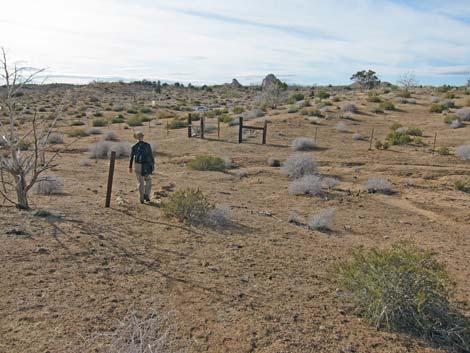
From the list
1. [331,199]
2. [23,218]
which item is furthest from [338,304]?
[331,199]

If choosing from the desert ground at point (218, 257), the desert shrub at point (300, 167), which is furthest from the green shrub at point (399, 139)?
the desert shrub at point (300, 167)

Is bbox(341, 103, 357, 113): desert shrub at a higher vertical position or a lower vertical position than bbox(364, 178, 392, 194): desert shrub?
higher

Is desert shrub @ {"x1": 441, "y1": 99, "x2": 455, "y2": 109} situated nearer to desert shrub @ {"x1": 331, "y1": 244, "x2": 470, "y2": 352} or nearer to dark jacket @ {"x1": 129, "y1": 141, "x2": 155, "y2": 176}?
dark jacket @ {"x1": 129, "y1": 141, "x2": 155, "y2": 176}

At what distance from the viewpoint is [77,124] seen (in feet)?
109

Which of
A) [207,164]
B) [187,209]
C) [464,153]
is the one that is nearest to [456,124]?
[464,153]

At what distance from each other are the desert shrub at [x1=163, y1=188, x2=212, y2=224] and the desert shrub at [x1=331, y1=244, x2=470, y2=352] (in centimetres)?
454

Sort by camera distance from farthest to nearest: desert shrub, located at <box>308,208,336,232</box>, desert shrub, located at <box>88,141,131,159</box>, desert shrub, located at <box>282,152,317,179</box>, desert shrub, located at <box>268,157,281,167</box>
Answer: desert shrub, located at <box>88,141,131,159</box>
desert shrub, located at <box>268,157,281,167</box>
desert shrub, located at <box>282,152,317,179</box>
desert shrub, located at <box>308,208,336,232</box>

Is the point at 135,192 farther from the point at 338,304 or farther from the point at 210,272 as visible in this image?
the point at 338,304

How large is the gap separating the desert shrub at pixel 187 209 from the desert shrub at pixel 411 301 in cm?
454

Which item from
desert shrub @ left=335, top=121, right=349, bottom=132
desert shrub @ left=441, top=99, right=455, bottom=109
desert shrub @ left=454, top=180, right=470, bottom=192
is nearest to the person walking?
→ desert shrub @ left=454, top=180, right=470, bottom=192

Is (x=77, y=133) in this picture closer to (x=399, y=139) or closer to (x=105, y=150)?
(x=105, y=150)

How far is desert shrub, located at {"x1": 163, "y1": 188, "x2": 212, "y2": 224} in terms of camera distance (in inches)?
382

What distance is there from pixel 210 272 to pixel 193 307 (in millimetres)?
1233

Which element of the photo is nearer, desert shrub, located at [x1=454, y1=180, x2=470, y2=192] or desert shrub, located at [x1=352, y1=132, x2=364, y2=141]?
desert shrub, located at [x1=454, y1=180, x2=470, y2=192]
